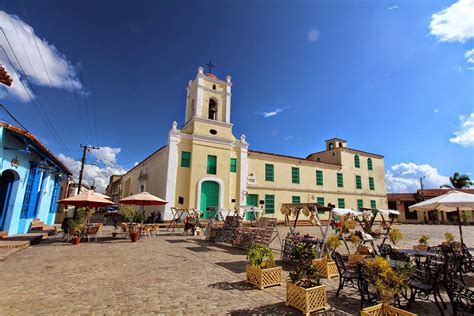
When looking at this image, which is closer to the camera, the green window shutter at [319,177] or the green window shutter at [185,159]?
the green window shutter at [185,159]

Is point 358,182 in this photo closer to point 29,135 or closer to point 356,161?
point 356,161

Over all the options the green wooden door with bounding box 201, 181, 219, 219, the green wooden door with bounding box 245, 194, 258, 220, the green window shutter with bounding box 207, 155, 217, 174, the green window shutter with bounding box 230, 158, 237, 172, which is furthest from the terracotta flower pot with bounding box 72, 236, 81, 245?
the green wooden door with bounding box 245, 194, 258, 220

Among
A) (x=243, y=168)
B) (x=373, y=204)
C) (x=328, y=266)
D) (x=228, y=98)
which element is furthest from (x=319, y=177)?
(x=328, y=266)

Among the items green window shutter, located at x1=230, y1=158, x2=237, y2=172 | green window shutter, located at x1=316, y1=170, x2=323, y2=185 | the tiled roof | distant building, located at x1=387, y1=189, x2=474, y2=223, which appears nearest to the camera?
the tiled roof

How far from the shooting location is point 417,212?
125 ft

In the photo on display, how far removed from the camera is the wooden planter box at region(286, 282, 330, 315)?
13.9 ft

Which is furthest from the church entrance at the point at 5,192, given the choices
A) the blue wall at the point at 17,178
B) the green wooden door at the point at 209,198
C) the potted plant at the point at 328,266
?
the potted plant at the point at 328,266

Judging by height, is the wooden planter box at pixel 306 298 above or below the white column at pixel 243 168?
below

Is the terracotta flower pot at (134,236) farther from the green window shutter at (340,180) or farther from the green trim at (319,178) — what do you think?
the green window shutter at (340,180)

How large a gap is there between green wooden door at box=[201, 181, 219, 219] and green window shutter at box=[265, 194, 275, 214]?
5.22m

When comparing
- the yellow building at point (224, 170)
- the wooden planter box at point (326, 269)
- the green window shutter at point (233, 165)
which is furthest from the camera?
the green window shutter at point (233, 165)

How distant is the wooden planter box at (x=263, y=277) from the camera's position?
5.50 m

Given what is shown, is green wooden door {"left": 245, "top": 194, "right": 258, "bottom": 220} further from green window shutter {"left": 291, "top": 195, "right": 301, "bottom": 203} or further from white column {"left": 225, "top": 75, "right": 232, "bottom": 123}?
white column {"left": 225, "top": 75, "right": 232, "bottom": 123}

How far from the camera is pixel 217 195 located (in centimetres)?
2078
